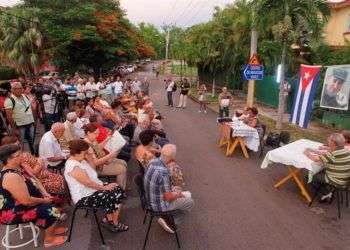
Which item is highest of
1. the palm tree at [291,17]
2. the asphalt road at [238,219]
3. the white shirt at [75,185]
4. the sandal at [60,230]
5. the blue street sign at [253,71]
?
the palm tree at [291,17]

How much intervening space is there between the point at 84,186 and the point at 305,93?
753 centimetres

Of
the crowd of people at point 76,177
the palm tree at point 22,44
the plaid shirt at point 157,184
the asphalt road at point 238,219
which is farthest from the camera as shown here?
the palm tree at point 22,44

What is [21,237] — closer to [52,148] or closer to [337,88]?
[52,148]

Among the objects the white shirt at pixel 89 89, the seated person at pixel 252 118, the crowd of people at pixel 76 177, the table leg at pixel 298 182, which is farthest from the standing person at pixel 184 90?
the table leg at pixel 298 182

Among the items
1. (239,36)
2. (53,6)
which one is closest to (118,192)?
(239,36)

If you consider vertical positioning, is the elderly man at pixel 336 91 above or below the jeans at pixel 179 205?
above

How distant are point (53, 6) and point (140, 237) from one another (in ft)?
75.9

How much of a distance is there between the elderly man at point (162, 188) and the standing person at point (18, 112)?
4417mm

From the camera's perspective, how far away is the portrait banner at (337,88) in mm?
11516

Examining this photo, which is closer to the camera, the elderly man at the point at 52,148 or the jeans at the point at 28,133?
the elderly man at the point at 52,148

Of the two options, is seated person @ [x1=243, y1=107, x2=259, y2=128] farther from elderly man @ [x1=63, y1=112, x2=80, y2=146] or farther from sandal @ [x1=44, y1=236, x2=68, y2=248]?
sandal @ [x1=44, y1=236, x2=68, y2=248]

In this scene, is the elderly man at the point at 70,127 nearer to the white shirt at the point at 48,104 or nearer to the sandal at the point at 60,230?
the sandal at the point at 60,230

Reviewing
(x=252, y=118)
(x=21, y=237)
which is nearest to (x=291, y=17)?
(x=252, y=118)

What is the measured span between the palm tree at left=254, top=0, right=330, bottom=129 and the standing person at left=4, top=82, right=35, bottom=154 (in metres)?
8.18
